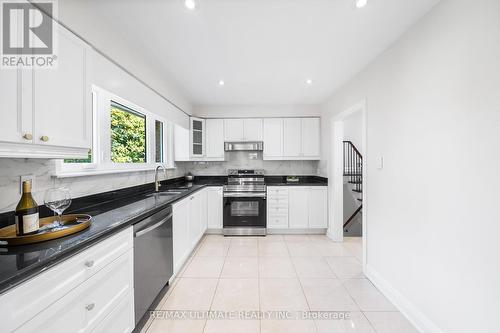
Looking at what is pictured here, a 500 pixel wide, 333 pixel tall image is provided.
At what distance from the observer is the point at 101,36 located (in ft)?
6.07

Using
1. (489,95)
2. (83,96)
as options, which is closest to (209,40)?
(83,96)

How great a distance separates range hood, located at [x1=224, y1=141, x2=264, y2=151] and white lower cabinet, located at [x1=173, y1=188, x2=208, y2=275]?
1121mm

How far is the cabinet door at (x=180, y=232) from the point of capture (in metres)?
2.51

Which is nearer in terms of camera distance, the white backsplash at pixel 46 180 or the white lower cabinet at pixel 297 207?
the white backsplash at pixel 46 180

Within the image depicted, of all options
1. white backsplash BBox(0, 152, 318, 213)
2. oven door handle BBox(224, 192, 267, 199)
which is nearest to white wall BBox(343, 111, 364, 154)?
oven door handle BBox(224, 192, 267, 199)

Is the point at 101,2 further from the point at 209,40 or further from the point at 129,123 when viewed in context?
the point at 129,123

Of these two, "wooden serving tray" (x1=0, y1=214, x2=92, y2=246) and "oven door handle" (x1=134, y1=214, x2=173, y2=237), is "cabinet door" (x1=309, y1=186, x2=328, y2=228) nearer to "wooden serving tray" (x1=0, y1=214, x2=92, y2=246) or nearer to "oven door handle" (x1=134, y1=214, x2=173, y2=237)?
"oven door handle" (x1=134, y1=214, x2=173, y2=237)

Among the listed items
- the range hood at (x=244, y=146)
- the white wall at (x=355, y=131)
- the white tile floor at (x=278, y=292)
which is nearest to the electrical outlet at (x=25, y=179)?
the white tile floor at (x=278, y=292)

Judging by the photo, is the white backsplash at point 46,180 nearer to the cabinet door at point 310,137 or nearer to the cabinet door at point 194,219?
the cabinet door at point 194,219

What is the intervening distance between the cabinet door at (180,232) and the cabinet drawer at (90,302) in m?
0.91

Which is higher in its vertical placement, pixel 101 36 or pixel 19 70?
pixel 101 36

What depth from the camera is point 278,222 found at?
423 centimetres

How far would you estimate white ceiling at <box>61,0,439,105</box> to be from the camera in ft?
5.62

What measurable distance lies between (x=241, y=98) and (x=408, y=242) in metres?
3.33
